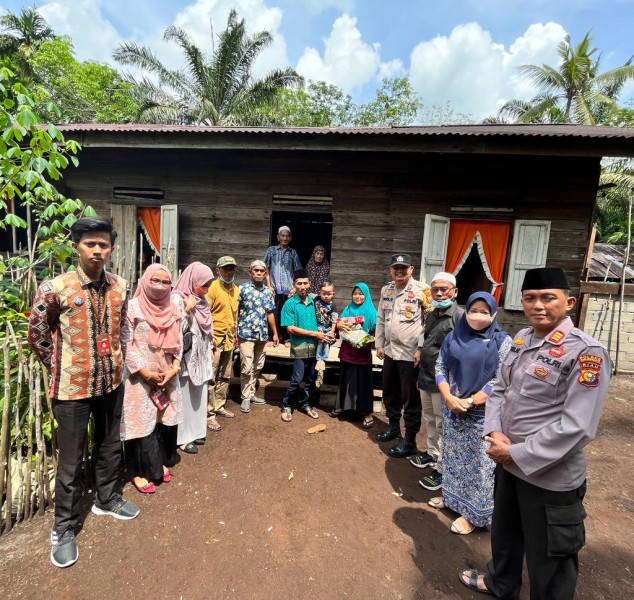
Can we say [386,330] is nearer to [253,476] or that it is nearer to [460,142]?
[253,476]

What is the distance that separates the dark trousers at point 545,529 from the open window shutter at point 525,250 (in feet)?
14.2

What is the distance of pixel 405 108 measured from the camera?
75.3 ft

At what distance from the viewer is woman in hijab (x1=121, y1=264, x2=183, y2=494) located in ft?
8.89

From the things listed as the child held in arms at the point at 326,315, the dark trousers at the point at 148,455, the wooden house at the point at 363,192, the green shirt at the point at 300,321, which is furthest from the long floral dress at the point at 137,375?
the wooden house at the point at 363,192

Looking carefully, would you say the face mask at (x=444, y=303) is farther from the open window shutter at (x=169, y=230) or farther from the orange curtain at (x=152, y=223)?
the orange curtain at (x=152, y=223)

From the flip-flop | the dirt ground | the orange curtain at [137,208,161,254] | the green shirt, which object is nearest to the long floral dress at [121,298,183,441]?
the dirt ground

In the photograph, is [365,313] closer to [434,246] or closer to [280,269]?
[280,269]

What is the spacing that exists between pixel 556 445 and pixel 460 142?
4.42m

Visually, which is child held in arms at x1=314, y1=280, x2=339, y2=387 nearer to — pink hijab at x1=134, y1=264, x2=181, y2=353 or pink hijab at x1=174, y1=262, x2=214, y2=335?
pink hijab at x1=174, y1=262, x2=214, y2=335

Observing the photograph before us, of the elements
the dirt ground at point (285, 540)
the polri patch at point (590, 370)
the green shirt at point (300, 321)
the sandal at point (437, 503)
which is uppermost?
the polri patch at point (590, 370)

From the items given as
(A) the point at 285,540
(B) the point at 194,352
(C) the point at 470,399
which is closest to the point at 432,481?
(C) the point at 470,399

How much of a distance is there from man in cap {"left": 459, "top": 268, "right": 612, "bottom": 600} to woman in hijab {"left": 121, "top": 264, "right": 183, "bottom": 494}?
2.40 meters

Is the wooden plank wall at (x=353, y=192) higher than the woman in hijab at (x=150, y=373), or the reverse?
the wooden plank wall at (x=353, y=192)

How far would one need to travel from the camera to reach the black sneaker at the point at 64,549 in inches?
85.5
